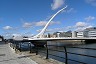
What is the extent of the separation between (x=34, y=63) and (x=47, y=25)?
291 ft

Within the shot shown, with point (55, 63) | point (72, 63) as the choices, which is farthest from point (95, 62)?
point (55, 63)

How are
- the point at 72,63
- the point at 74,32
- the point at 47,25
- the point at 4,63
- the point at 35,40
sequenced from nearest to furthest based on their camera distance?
1. the point at 4,63
2. the point at 72,63
3. the point at 35,40
4. the point at 47,25
5. the point at 74,32

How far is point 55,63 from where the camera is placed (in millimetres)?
13133

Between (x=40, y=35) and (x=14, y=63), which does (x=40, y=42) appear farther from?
(x=14, y=63)

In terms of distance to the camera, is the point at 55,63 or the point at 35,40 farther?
the point at 35,40

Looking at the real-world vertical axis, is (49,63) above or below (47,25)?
below

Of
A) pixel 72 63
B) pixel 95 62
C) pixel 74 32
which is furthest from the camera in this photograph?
pixel 74 32

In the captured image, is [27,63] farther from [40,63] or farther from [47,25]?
[47,25]

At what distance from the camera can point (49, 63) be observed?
1324cm

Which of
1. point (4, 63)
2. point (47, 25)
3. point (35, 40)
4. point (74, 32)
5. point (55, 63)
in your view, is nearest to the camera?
point (55, 63)

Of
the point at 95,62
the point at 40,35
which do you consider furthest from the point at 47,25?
the point at 95,62

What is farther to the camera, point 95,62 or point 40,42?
point 40,42

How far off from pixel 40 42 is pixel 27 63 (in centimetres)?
8071

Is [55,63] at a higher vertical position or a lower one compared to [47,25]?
lower
